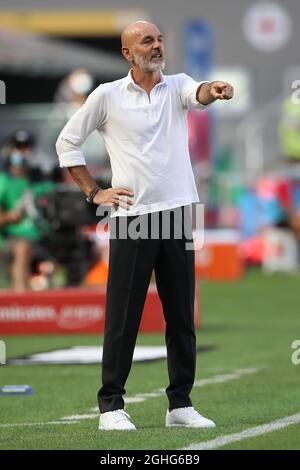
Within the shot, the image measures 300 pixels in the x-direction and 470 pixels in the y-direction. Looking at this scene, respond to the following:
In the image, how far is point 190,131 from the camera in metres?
25.4

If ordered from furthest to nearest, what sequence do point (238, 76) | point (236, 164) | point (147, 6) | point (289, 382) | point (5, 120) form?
1. point (147, 6)
2. point (238, 76)
3. point (236, 164)
4. point (5, 120)
5. point (289, 382)

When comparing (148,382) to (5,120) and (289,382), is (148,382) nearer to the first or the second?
(289,382)

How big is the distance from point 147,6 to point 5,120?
11725 mm

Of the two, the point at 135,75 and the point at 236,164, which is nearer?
the point at 135,75

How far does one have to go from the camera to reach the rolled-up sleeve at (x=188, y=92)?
844 centimetres

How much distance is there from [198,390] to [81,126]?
2.75 meters

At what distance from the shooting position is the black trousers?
8508 mm

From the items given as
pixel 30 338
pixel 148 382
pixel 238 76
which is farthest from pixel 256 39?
pixel 148 382

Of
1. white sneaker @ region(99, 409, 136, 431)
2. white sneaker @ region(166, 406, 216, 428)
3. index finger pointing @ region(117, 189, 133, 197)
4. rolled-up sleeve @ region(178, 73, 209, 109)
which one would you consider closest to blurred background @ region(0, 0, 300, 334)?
rolled-up sleeve @ region(178, 73, 209, 109)

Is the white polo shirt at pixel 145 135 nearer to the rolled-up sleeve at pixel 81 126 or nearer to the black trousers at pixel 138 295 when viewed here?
the rolled-up sleeve at pixel 81 126

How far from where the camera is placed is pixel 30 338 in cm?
1496

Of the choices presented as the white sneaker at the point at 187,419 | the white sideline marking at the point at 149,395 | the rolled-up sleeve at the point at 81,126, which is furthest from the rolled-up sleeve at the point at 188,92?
the white sideline marking at the point at 149,395

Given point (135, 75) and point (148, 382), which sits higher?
point (135, 75)

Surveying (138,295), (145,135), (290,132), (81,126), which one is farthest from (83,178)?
(290,132)
